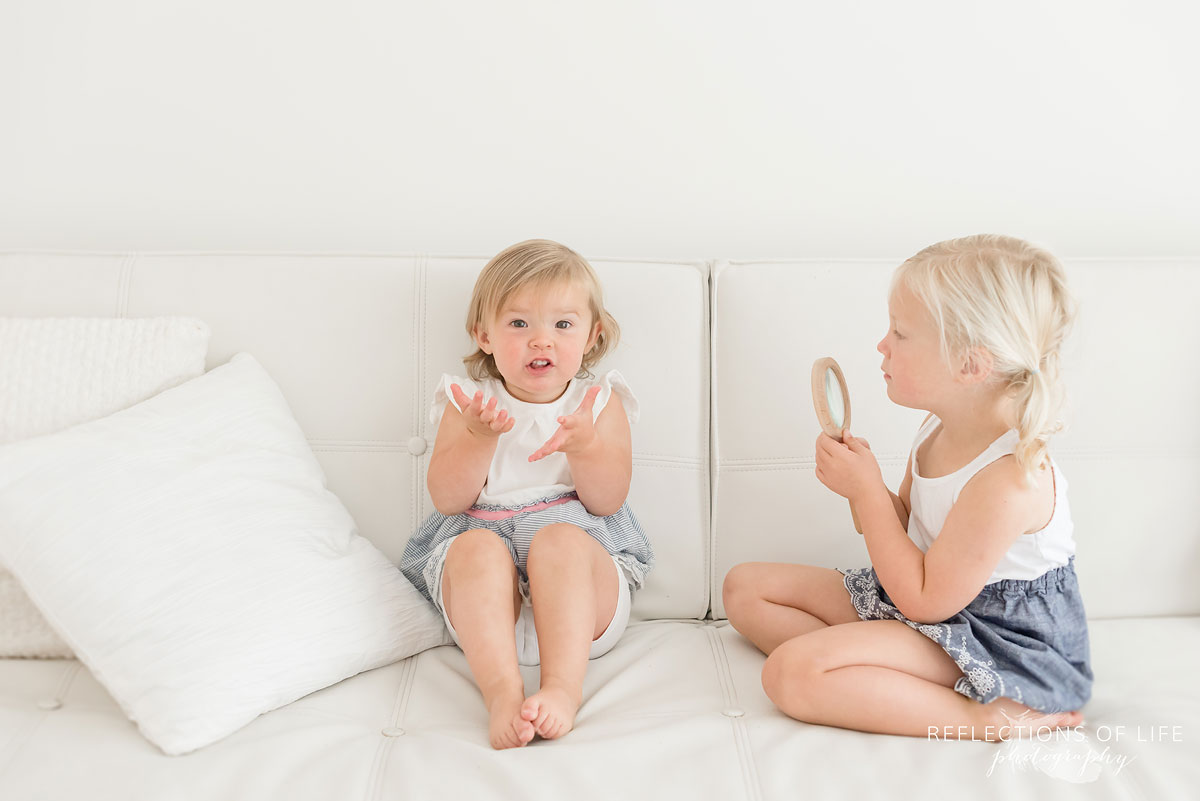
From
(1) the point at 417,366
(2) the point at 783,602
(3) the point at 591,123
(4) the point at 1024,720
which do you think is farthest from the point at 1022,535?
(3) the point at 591,123

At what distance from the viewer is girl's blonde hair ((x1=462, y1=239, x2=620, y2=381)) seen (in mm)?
1402

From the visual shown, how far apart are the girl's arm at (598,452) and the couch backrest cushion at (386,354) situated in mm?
81

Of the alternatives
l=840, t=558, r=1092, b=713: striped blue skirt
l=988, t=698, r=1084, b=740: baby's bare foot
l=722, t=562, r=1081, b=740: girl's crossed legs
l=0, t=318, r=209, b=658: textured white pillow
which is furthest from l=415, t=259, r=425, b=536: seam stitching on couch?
l=988, t=698, r=1084, b=740: baby's bare foot

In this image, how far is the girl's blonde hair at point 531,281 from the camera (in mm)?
1402

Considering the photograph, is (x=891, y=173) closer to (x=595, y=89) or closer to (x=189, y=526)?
(x=595, y=89)

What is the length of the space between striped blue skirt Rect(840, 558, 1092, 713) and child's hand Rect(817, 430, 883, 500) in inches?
7.5

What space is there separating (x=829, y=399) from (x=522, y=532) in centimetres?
51

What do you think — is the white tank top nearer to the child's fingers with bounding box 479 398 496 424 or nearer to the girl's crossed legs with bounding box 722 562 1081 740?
the girl's crossed legs with bounding box 722 562 1081 740

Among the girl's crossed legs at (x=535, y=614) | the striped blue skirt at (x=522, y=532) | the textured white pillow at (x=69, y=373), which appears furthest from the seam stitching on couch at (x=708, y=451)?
the textured white pillow at (x=69, y=373)

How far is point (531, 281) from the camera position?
1.39 metres

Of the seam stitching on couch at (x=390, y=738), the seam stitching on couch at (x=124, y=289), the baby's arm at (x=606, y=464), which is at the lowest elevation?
the seam stitching on couch at (x=390, y=738)

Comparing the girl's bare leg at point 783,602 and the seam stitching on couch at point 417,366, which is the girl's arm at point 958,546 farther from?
the seam stitching on couch at point 417,366

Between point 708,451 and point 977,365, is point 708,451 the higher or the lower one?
Result: the lower one

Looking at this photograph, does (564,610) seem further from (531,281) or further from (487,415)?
(531,281)
